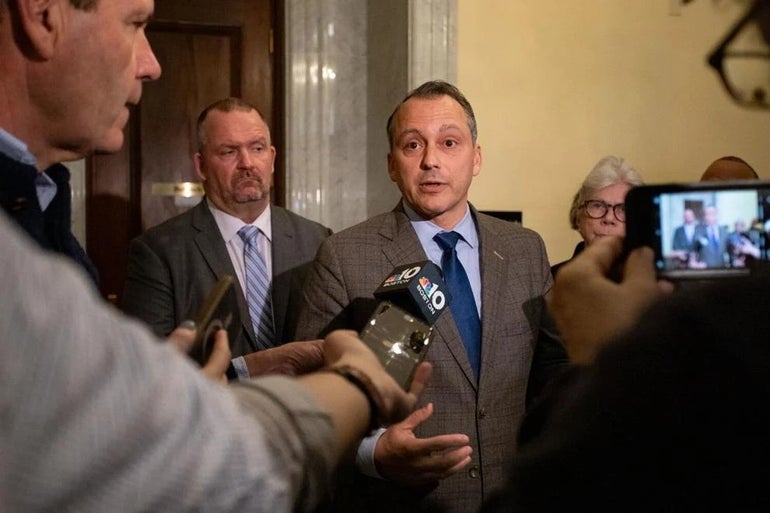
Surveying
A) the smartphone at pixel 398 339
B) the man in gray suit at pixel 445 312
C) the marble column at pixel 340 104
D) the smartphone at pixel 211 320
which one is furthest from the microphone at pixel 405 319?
the marble column at pixel 340 104

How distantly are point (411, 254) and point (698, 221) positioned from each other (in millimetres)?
1083

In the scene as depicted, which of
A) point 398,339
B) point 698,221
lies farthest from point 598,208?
point 698,221

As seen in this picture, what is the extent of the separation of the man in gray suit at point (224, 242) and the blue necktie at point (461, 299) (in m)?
0.56

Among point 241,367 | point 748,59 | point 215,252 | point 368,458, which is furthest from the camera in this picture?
point 215,252

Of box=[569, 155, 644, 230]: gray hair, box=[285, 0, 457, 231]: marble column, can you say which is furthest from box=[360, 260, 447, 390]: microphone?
box=[285, 0, 457, 231]: marble column

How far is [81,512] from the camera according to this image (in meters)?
0.53

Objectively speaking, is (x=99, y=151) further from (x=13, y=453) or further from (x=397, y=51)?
(x=397, y=51)

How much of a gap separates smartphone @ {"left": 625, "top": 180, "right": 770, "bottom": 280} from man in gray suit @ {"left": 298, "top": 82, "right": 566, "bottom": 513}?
81cm

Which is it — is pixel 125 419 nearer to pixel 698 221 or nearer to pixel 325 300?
pixel 698 221

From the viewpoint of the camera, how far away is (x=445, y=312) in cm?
183

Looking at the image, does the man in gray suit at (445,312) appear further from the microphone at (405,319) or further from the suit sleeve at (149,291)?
the suit sleeve at (149,291)

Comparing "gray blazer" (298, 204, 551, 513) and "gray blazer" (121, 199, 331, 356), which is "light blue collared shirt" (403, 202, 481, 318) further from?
"gray blazer" (121, 199, 331, 356)

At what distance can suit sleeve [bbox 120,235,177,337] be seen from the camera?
2238 millimetres

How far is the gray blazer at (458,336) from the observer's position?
1.76m
